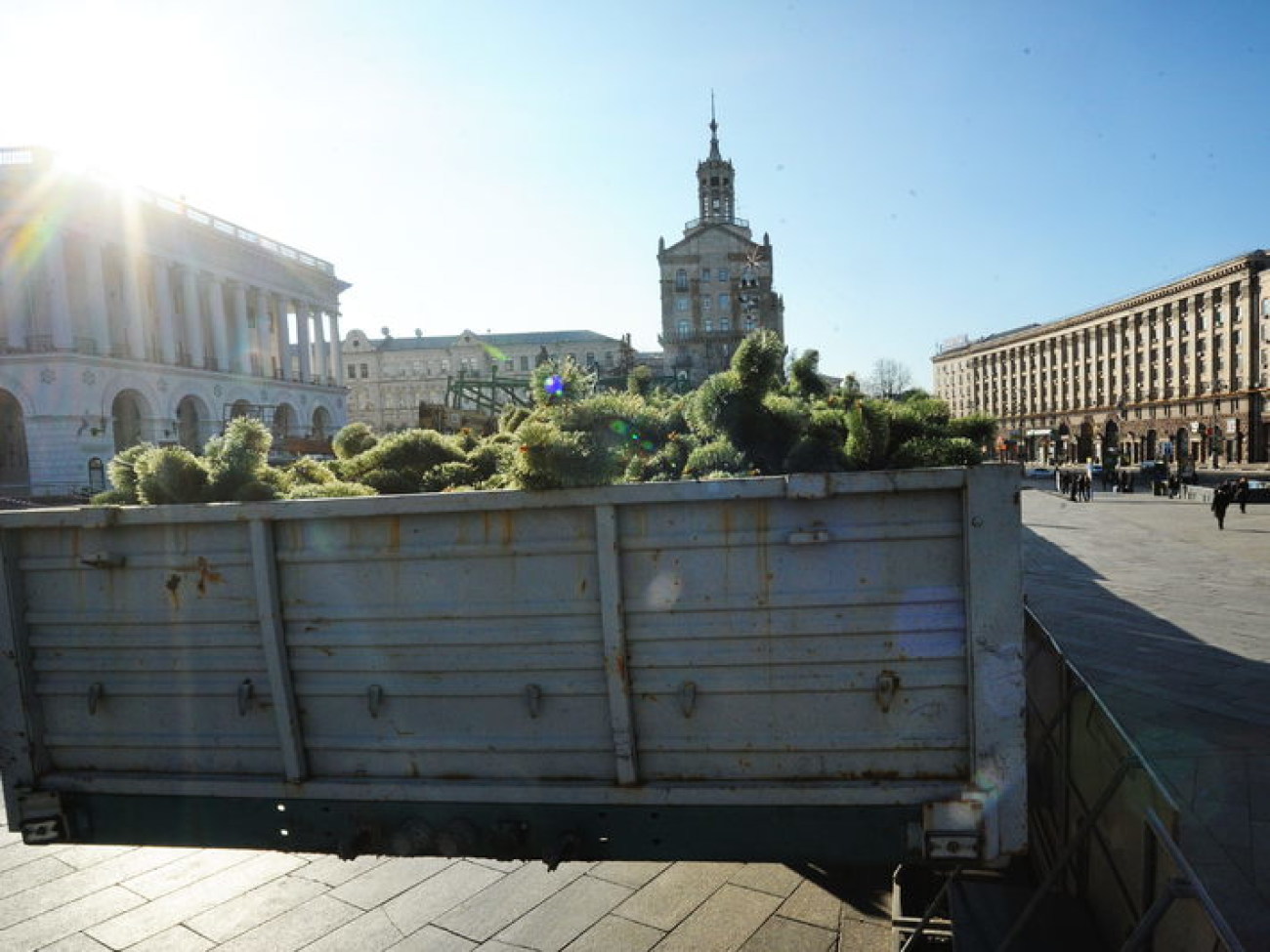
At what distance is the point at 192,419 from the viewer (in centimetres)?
4828

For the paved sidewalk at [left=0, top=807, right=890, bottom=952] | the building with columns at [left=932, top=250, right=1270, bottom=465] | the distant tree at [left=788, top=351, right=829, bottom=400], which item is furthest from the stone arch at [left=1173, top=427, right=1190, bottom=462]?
the paved sidewalk at [left=0, top=807, right=890, bottom=952]

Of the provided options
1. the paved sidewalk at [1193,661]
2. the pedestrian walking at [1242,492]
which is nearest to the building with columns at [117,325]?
the paved sidewalk at [1193,661]

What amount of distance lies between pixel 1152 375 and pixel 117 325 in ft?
296

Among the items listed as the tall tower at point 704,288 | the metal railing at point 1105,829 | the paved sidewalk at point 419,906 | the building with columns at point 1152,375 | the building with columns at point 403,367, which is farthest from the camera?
the building with columns at point 403,367

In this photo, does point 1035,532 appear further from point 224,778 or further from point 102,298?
point 102,298

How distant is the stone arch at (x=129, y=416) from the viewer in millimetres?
41688

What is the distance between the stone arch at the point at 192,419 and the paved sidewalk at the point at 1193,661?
4819 cm

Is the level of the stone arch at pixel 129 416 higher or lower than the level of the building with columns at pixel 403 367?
lower

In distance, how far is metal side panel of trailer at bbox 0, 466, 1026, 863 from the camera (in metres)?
2.99

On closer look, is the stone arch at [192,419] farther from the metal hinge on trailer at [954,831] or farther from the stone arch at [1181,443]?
the stone arch at [1181,443]

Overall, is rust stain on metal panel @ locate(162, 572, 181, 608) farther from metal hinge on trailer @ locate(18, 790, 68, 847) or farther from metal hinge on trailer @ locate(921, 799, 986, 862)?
metal hinge on trailer @ locate(921, 799, 986, 862)

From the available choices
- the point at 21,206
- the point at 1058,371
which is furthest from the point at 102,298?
the point at 1058,371

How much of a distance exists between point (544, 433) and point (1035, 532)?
23.0 metres

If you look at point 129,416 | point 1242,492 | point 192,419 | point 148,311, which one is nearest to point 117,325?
point 148,311
